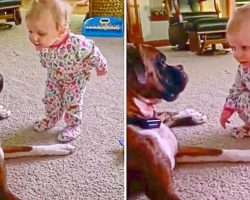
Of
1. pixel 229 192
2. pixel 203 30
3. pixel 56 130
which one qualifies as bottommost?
pixel 229 192

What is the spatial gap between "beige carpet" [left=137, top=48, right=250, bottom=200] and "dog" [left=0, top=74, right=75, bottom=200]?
0.22m

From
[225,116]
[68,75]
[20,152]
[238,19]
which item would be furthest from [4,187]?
[238,19]

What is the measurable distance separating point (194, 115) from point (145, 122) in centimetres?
11

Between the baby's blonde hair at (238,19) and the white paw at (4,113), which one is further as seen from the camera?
the white paw at (4,113)

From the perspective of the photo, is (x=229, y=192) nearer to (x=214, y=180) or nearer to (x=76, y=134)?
(x=214, y=180)

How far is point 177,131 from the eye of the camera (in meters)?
1.06

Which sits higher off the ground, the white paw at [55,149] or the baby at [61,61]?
the baby at [61,61]

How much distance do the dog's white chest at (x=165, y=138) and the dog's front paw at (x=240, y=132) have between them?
4.7 inches

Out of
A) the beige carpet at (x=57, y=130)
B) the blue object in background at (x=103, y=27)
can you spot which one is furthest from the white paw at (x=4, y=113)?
the blue object in background at (x=103, y=27)

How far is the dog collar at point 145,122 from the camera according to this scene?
1.03m

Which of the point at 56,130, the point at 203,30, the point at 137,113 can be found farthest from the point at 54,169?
the point at 203,30

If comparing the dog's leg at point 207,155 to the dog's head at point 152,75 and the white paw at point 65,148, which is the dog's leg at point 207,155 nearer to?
the dog's head at point 152,75

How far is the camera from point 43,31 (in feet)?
3.38

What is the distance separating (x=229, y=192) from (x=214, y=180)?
0.12 feet
